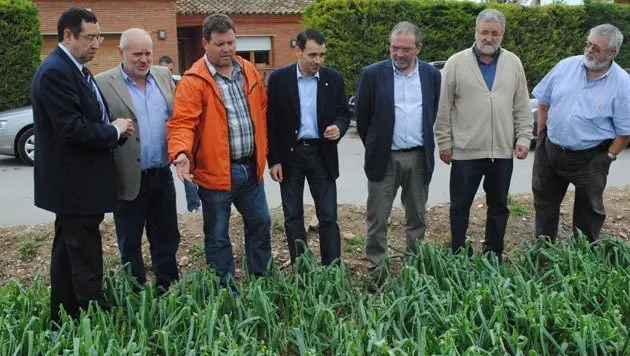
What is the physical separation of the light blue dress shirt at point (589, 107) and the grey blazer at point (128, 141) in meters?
3.11

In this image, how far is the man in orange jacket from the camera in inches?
170

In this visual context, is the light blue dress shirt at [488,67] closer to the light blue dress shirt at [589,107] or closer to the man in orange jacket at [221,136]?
the light blue dress shirt at [589,107]

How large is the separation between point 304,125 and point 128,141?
1.22 metres

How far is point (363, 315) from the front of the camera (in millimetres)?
3713

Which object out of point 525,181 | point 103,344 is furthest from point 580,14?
point 103,344

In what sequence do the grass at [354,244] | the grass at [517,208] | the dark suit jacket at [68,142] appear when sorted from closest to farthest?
the dark suit jacket at [68,142] → the grass at [354,244] → the grass at [517,208]

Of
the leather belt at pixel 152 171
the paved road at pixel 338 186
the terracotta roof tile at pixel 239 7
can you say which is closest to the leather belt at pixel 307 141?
the leather belt at pixel 152 171

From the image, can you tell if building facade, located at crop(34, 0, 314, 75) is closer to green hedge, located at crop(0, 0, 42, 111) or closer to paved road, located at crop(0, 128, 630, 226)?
green hedge, located at crop(0, 0, 42, 111)

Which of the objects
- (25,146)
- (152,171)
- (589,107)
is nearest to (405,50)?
(589,107)

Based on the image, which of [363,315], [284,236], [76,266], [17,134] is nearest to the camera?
[363,315]

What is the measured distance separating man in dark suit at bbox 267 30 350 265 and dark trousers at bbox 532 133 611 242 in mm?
1680

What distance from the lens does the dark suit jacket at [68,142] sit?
145 inches

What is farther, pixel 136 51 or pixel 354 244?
pixel 354 244

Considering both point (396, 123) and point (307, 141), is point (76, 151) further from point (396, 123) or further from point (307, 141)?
point (396, 123)
